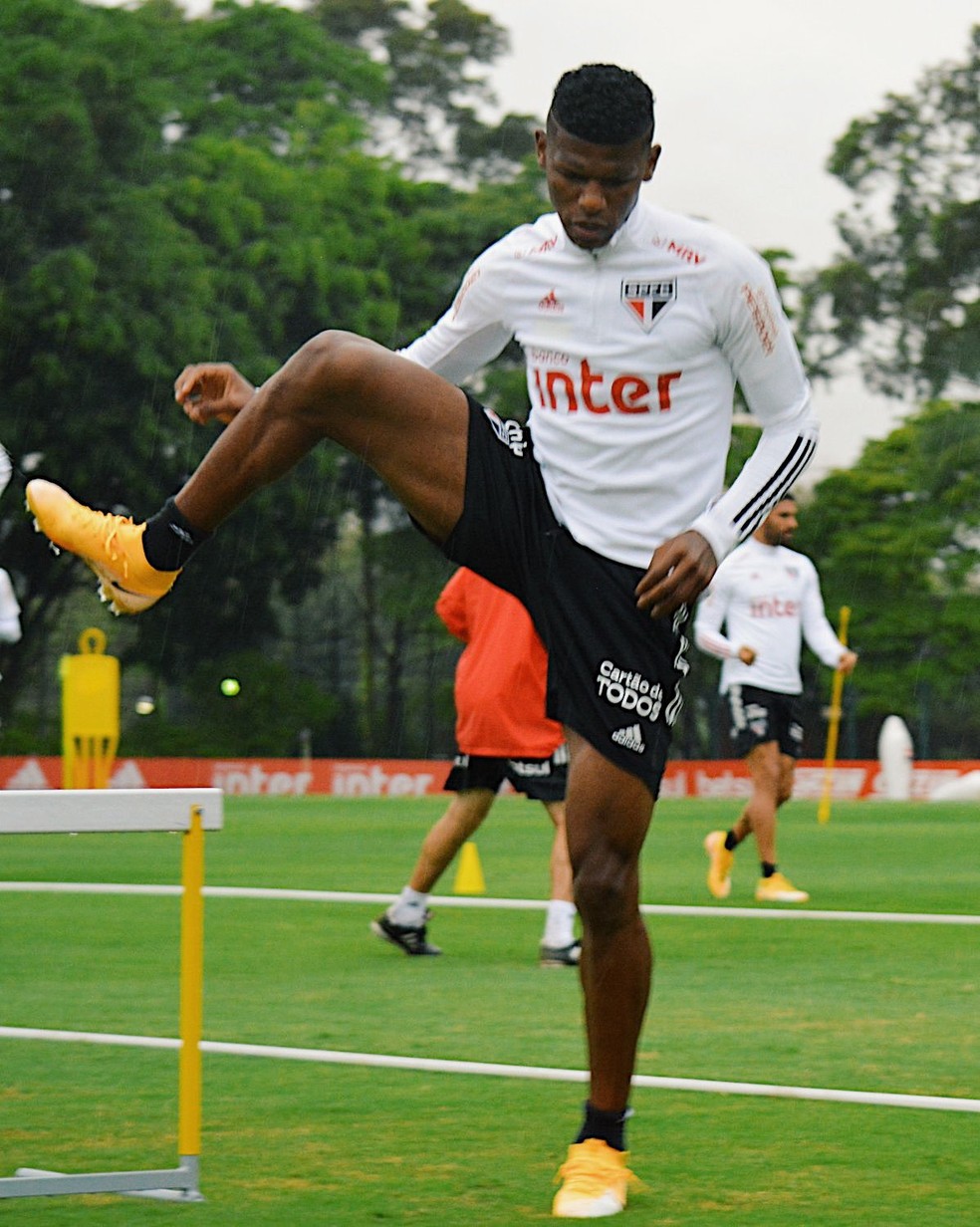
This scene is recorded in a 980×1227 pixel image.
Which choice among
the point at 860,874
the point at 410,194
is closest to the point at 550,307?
the point at 860,874

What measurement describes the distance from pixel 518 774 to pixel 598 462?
5185 millimetres

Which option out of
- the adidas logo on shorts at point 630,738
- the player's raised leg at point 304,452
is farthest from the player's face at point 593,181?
the adidas logo on shorts at point 630,738

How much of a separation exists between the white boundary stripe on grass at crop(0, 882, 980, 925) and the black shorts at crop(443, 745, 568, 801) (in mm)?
1762

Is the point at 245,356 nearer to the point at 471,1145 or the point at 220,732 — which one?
the point at 220,732

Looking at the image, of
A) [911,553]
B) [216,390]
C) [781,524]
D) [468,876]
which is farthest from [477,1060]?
[911,553]

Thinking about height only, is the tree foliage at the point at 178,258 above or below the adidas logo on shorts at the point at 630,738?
above

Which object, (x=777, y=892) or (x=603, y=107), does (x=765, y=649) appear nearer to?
(x=777, y=892)

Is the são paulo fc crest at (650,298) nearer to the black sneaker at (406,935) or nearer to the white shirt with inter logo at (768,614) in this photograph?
the black sneaker at (406,935)

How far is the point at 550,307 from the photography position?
490cm

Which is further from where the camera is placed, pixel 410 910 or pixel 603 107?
pixel 410 910

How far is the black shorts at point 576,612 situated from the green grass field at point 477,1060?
97 cm

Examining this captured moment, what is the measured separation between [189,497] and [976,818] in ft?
67.7

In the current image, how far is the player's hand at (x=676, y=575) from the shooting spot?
4664 millimetres

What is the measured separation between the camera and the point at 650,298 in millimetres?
4770
